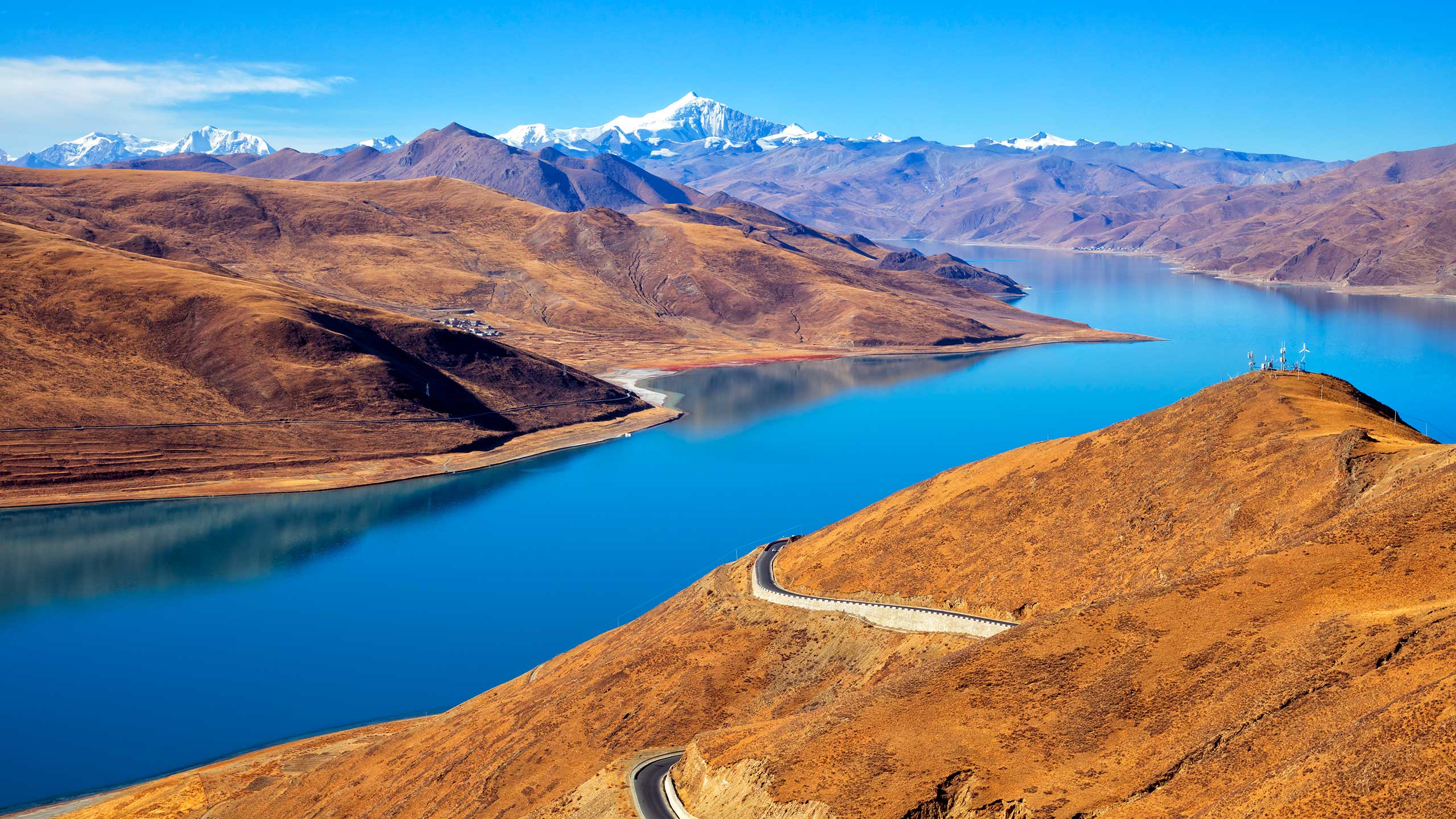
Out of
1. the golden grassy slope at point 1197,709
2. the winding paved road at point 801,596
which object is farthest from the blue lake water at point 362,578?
the golden grassy slope at point 1197,709

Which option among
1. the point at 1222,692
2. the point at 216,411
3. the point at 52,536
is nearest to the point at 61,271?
the point at 216,411

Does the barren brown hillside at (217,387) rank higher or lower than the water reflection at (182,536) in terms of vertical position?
higher

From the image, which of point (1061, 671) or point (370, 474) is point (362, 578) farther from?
point (1061, 671)

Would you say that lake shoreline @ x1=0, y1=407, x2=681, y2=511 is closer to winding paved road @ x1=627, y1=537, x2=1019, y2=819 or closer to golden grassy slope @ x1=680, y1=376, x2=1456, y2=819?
winding paved road @ x1=627, y1=537, x2=1019, y2=819

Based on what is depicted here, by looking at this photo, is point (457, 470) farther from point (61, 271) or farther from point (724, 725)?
point (724, 725)

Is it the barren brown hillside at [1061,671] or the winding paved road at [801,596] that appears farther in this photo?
the winding paved road at [801,596]

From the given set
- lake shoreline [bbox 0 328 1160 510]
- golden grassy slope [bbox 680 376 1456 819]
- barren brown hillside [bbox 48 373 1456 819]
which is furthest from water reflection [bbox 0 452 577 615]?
golden grassy slope [bbox 680 376 1456 819]

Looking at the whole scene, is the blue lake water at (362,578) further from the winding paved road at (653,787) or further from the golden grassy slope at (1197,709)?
the golden grassy slope at (1197,709)
